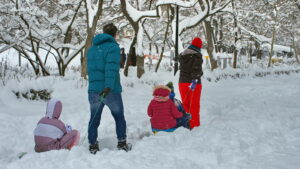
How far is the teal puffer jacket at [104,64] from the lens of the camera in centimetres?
410

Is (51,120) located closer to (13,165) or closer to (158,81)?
(13,165)

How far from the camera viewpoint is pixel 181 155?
4039 millimetres

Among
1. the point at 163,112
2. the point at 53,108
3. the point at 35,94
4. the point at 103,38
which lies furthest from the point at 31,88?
the point at 103,38

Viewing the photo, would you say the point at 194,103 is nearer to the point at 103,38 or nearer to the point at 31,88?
the point at 103,38

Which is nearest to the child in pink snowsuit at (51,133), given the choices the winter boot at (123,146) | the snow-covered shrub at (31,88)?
the winter boot at (123,146)

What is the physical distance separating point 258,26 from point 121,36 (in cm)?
1634

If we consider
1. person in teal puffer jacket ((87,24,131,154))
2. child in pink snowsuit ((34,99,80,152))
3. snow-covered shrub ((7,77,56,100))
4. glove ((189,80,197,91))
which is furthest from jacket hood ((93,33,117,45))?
snow-covered shrub ((7,77,56,100))

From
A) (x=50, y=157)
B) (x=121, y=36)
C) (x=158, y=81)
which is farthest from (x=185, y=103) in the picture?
(x=121, y=36)

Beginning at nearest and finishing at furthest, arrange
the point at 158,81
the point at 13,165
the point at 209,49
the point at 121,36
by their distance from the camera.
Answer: the point at 13,165 < the point at 158,81 < the point at 209,49 < the point at 121,36

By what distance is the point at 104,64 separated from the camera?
4.21 meters

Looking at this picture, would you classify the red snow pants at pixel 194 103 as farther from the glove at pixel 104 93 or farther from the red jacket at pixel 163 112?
the glove at pixel 104 93

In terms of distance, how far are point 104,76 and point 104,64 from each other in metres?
0.17

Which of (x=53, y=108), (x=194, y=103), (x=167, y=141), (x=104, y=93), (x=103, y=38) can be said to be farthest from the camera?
(x=194, y=103)

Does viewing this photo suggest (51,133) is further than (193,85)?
No
